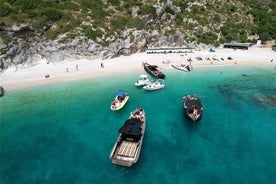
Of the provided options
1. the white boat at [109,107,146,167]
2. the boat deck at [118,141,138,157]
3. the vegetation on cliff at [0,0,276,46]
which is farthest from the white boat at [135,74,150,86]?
the boat deck at [118,141,138,157]

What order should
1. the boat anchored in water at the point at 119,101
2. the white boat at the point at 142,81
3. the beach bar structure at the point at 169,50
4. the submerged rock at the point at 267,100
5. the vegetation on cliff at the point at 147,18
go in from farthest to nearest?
the beach bar structure at the point at 169,50, the vegetation on cliff at the point at 147,18, the white boat at the point at 142,81, the submerged rock at the point at 267,100, the boat anchored in water at the point at 119,101

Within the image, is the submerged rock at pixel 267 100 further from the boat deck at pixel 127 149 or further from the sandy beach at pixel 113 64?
the boat deck at pixel 127 149

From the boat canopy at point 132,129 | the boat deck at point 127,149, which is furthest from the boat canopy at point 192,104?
the boat deck at point 127,149

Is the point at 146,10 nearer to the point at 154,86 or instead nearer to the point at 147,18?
the point at 147,18

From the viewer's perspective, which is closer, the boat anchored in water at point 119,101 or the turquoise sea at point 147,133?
the turquoise sea at point 147,133

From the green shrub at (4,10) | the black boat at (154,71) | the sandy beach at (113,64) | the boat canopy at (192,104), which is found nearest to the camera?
the boat canopy at (192,104)

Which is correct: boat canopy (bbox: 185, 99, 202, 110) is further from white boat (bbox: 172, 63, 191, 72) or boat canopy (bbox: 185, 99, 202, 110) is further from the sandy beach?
the sandy beach
